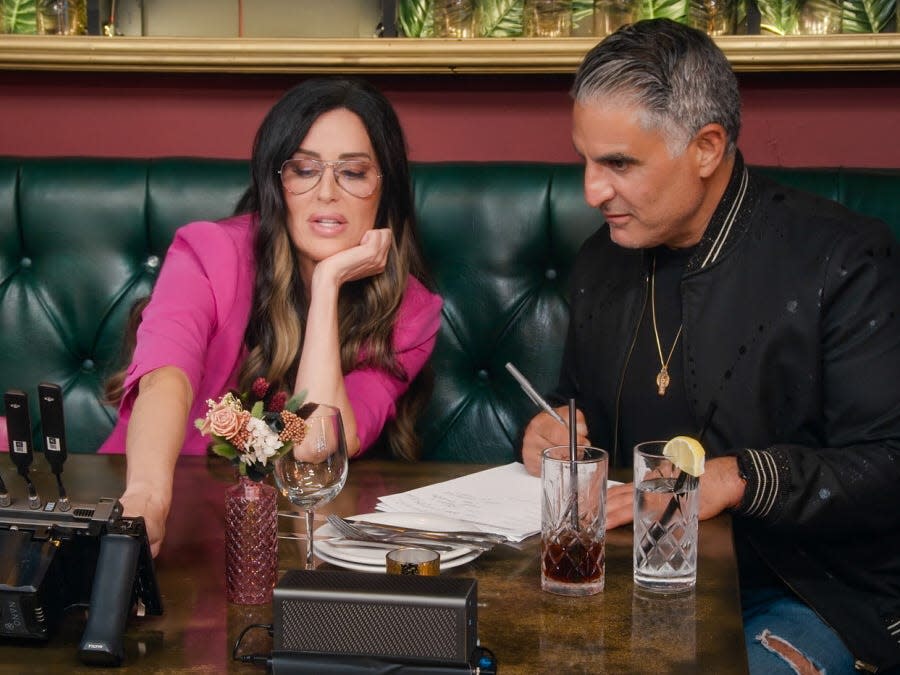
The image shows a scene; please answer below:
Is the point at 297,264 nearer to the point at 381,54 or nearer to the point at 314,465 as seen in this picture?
the point at 381,54

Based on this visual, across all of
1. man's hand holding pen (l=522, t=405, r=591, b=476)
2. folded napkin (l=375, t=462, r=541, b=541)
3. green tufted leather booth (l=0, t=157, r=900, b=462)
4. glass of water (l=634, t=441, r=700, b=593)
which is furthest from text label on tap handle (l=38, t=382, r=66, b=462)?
green tufted leather booth (l=0, t=157, r=900, b=462)

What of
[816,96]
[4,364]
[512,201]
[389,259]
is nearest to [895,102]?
[816,96]

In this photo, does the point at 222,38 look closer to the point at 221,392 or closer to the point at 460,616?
the point at 221,392

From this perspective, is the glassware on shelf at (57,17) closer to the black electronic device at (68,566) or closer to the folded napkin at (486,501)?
the folded napkin at (486,501)

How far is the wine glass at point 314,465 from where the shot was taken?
4.07 ft

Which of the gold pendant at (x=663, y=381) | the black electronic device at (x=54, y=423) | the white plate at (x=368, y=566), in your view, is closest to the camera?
the black electronic device at (x=54, y=423)

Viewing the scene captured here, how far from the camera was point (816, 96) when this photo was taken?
2480 mm

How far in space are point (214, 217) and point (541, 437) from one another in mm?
919

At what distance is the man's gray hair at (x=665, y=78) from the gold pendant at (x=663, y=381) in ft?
1.10

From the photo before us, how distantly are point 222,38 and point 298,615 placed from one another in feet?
5.73

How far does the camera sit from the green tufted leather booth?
228 centimetres

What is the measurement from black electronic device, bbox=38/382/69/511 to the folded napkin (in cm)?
43

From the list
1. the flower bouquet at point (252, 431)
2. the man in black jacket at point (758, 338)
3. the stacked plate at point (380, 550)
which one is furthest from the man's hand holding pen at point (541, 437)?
the flower bouquet at point (252, 431)

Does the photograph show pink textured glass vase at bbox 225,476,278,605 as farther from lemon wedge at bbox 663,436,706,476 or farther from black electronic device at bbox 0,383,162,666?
lemon wedge at bbox 663,436,706,476
